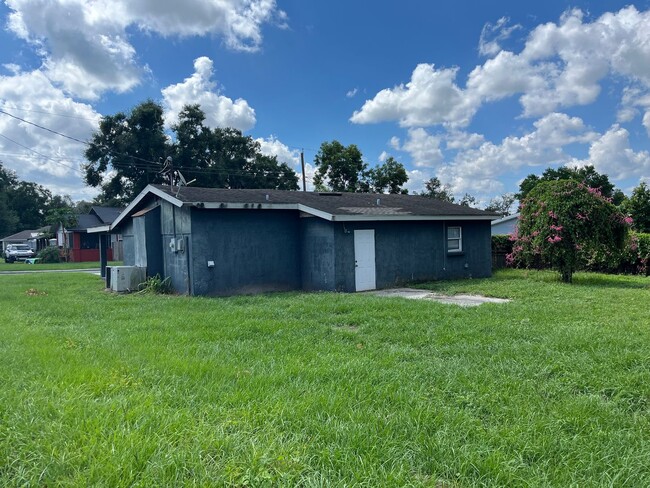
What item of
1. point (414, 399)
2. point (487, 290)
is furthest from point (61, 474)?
point (487, 290)

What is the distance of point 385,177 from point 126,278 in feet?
88.8

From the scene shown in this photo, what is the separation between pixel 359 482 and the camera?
8.29ft

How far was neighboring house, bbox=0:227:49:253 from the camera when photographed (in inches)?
1705

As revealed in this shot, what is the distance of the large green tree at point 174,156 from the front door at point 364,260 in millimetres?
26749

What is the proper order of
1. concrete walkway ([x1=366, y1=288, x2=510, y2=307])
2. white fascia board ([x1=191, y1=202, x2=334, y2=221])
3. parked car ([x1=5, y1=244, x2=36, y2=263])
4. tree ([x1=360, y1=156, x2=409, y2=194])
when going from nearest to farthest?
concrete walkway ([x1=366, y1=288, x2=510, y2=307]) < white fascia board ([x1=191, y1=202, x2=334, y2=221]) < parked car ([x1=5, y1=244, x2=36, y2=263]) < tree ([x1=360, y1=156, x2=409, y2=194])

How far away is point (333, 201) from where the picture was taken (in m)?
15.1

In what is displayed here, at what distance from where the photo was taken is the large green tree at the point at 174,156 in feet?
119

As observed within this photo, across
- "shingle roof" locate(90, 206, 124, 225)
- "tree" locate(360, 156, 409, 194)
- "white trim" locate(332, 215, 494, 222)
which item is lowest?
"white trim" locate(332, 215, 494, 222)

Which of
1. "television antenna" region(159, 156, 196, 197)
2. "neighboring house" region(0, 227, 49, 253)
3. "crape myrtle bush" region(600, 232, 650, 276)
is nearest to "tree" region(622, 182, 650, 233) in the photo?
"crape myrtle bush" region(600, 232, 650, 276)

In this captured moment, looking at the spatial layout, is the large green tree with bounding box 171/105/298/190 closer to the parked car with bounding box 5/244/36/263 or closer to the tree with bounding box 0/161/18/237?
the parked car with bounding box 5/244/36/263

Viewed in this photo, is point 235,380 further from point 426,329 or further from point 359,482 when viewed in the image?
point 426,329

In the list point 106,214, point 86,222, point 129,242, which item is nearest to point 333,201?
point 129,242

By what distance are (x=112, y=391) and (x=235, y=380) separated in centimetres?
108

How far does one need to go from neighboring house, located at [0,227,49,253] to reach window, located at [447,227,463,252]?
40.0 m
